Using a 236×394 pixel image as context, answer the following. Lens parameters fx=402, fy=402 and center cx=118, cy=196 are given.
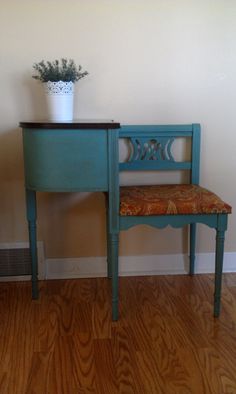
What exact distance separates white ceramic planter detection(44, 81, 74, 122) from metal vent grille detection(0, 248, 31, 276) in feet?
2.55

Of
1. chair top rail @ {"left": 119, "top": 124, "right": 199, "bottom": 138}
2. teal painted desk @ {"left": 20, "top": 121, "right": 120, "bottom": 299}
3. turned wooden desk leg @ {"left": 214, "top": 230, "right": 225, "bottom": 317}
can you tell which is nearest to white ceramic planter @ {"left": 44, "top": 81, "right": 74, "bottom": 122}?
teal painted desk @ {"left": 20, "top": 121, "right": 120, "bottom": 299}

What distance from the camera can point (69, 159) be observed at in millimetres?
1633

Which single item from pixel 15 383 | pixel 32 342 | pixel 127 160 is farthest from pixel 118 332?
pixel 127 160

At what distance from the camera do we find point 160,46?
2027mm

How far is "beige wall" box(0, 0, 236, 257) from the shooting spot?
1.97 meters

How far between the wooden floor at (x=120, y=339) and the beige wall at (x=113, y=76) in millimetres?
340

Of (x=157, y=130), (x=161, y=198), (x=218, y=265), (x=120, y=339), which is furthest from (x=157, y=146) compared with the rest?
(x=120, y=339)

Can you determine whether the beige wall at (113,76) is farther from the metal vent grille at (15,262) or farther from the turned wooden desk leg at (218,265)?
the turned wooden desk leg at (218,265)

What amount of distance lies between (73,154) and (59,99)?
1.04 feet

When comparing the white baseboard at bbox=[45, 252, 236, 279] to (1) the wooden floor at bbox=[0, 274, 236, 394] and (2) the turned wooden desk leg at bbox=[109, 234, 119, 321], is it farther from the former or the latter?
(2) the turned wooden desk leg at bbox=[109, 234, 119, 321]

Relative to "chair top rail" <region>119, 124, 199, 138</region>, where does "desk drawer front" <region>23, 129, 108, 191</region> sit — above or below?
below

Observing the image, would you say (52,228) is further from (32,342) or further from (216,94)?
(216,94)

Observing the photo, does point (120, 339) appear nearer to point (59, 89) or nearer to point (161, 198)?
point (161, 198)

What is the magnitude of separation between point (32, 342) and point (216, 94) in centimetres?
150
